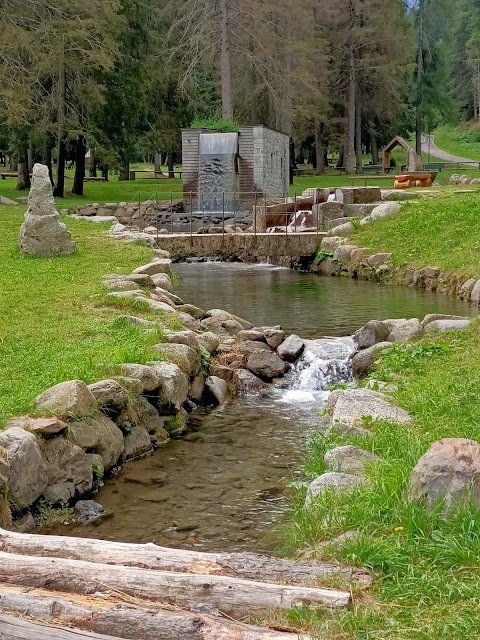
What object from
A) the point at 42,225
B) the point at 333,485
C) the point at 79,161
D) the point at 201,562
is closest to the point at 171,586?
the point at 201,562

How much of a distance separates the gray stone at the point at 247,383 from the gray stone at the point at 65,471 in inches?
147

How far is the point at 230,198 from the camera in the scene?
1368 inches

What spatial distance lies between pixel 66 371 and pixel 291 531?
3669 mm

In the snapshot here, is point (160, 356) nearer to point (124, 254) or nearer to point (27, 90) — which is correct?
point (124, 254)

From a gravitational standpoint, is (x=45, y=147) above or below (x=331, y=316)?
above

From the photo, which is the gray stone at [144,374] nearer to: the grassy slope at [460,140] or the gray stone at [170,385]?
the gray stone at [170,385]

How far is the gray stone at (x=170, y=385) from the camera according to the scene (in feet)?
29.4

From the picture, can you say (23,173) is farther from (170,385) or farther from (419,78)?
(170,385)

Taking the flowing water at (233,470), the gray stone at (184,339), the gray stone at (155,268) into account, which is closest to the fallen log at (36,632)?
the flowing water at (233,470)

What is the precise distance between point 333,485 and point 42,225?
12.5 metres

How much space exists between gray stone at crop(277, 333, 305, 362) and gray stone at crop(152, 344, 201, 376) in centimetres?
229

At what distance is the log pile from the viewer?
12.2 feet

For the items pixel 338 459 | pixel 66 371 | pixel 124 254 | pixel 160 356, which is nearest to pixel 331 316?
pixel 124 254

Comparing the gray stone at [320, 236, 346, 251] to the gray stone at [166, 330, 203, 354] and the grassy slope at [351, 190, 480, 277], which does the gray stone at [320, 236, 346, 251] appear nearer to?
the grassy slope at [351, 190, 480, 277]
